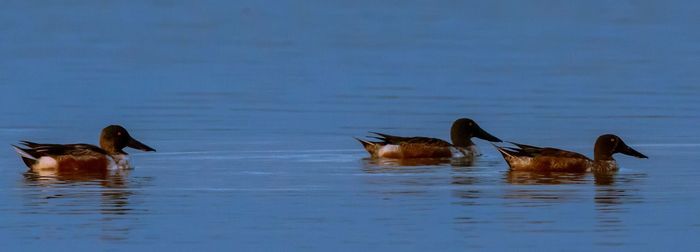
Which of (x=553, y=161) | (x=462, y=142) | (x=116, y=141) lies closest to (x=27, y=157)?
(x=116, y=141)

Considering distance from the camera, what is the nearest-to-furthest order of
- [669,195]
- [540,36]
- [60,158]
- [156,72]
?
[669,195] → [60,158] → [156,72] → [540,36]

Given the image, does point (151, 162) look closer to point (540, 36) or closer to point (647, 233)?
point (647, 233)

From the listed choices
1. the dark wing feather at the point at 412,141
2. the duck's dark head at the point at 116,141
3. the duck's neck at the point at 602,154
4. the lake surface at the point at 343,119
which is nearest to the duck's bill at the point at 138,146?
the duck's dark head at the point at 116,141

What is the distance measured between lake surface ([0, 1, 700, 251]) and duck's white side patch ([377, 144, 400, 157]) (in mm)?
398

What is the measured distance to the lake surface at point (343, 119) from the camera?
15.0m

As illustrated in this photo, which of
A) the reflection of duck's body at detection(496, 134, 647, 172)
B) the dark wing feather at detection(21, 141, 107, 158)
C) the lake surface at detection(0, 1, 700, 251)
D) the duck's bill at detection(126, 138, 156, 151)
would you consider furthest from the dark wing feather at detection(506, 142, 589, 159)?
the dark wing feather at detection(21, 141, 107, 158)

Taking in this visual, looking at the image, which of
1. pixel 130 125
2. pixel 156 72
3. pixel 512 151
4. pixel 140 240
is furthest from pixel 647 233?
pixel 156 72

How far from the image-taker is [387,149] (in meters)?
21.1

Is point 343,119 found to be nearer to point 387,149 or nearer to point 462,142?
point 462,142

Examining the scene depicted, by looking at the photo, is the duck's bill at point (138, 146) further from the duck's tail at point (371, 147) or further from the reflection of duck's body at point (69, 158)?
the duck's tail at point (371, 147)

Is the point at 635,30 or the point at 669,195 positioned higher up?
the point at 635,30

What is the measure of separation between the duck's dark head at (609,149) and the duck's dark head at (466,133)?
2280 millimetres

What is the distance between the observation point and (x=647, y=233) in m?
14.7

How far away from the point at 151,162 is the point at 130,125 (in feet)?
14.2
